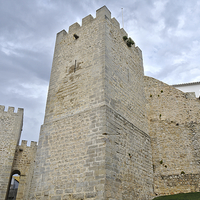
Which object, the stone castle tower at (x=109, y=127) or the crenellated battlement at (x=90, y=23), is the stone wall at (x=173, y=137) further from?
the crenellated battlement at (x=90, y=23)

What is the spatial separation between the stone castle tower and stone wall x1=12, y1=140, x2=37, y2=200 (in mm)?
7849

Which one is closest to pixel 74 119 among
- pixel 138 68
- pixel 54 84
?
pixel 54 84

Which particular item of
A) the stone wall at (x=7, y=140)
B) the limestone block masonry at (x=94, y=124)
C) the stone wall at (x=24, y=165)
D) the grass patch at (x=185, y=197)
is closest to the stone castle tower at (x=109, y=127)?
the limestone block masonry at (x=94, y=124)

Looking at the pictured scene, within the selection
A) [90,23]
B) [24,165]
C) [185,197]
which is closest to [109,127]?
[185,197]

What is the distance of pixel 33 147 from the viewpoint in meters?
16.0

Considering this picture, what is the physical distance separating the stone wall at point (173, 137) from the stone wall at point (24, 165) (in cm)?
931

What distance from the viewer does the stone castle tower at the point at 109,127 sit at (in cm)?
661

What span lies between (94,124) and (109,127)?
20.3 inches

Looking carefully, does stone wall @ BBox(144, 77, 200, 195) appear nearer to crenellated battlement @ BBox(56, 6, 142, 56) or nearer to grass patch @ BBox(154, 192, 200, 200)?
grass patch @ BBox(154, 192, 200, 200)

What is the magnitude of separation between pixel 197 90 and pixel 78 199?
1904 cm

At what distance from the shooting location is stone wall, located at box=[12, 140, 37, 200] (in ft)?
46.9

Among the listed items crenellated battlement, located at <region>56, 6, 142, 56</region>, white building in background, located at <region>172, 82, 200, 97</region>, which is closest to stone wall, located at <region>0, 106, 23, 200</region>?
crenellated battlement, located at <region>56, 6, 142, 56</region>

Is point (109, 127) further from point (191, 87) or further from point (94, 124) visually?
point (191, 87)

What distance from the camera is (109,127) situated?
6.89 m
